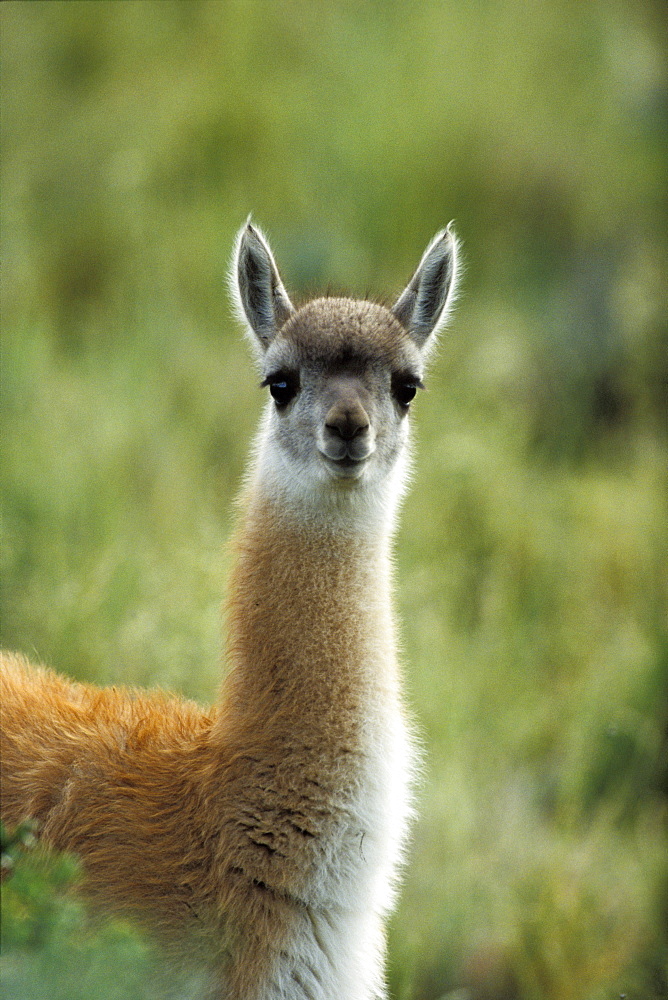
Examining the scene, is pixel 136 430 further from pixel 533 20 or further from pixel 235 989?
pixel 533 20

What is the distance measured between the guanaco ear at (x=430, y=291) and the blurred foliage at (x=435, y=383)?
165cm

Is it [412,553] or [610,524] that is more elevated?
[610,524]

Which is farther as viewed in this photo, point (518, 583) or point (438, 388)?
point (438, 388)

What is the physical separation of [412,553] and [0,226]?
11.5 ft

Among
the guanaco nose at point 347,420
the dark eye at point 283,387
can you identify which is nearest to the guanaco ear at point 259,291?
the dark eye at point 283,387

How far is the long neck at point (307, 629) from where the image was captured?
3.53 m

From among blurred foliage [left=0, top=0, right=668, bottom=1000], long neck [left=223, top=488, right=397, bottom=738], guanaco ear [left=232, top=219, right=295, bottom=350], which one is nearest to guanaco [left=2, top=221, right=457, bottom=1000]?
long neck [left=223, top=488, right=397, bottom=738]

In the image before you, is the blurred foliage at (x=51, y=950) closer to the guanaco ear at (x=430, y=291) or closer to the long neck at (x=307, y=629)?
the long neck at (x=307, y=629)

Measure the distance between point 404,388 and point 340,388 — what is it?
1.12 ft

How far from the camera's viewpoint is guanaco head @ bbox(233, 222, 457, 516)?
3662mm

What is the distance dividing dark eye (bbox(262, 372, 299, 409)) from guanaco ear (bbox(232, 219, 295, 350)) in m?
0.30

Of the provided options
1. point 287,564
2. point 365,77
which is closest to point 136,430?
point 287,564

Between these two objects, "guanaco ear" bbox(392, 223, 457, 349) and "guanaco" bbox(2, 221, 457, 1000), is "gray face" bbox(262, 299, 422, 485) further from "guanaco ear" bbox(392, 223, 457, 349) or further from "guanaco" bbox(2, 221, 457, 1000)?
"guanaco ear" bbox(392, 223, 457, 349)

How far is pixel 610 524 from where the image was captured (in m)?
8.54
